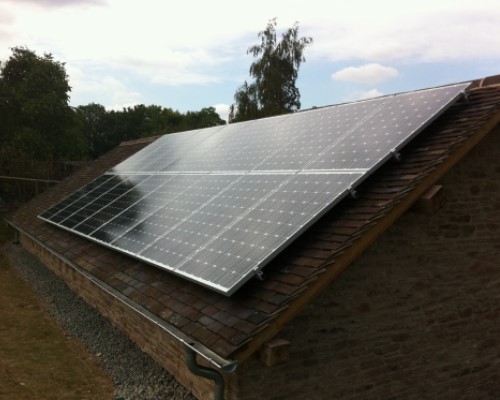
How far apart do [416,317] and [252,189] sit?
122 inches

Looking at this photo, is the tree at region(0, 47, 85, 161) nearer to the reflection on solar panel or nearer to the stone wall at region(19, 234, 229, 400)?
the stone wall at region(19, 234, 229, 400)

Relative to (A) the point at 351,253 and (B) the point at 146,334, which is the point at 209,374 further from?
(B) the point at 146,334

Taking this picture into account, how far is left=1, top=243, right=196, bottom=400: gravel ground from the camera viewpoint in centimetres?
679

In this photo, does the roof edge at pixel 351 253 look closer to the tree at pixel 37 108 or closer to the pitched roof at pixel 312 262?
the pitched roof at pixel 312 262

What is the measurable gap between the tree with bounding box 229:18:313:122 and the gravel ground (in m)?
26.1

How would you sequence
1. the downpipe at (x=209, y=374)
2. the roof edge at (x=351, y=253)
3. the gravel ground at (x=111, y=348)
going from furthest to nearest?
the gravel ground at (x=111, y=348)
the downpipe at (x=209, y=374)
the roof edge at (x=351, y=253)

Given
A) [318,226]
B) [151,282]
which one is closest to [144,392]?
[151,282]

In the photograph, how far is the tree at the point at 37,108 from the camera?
120 feet

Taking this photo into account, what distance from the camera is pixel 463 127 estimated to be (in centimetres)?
625

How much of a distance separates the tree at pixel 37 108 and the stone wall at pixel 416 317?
34.4 meters

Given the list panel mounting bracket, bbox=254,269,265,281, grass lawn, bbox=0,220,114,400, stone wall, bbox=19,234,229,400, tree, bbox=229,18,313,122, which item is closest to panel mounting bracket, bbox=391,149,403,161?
panel mounting bracket, bbox=254,269,265,281

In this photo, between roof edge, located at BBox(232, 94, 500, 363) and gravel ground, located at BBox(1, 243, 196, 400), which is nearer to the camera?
roof edge, located at BBox(232, 94, 500, 363)

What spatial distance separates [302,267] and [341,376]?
1530 mm

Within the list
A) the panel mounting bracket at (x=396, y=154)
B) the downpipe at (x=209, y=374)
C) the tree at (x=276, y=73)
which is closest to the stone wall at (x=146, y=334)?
the downpipe at (x=209, y=374)
